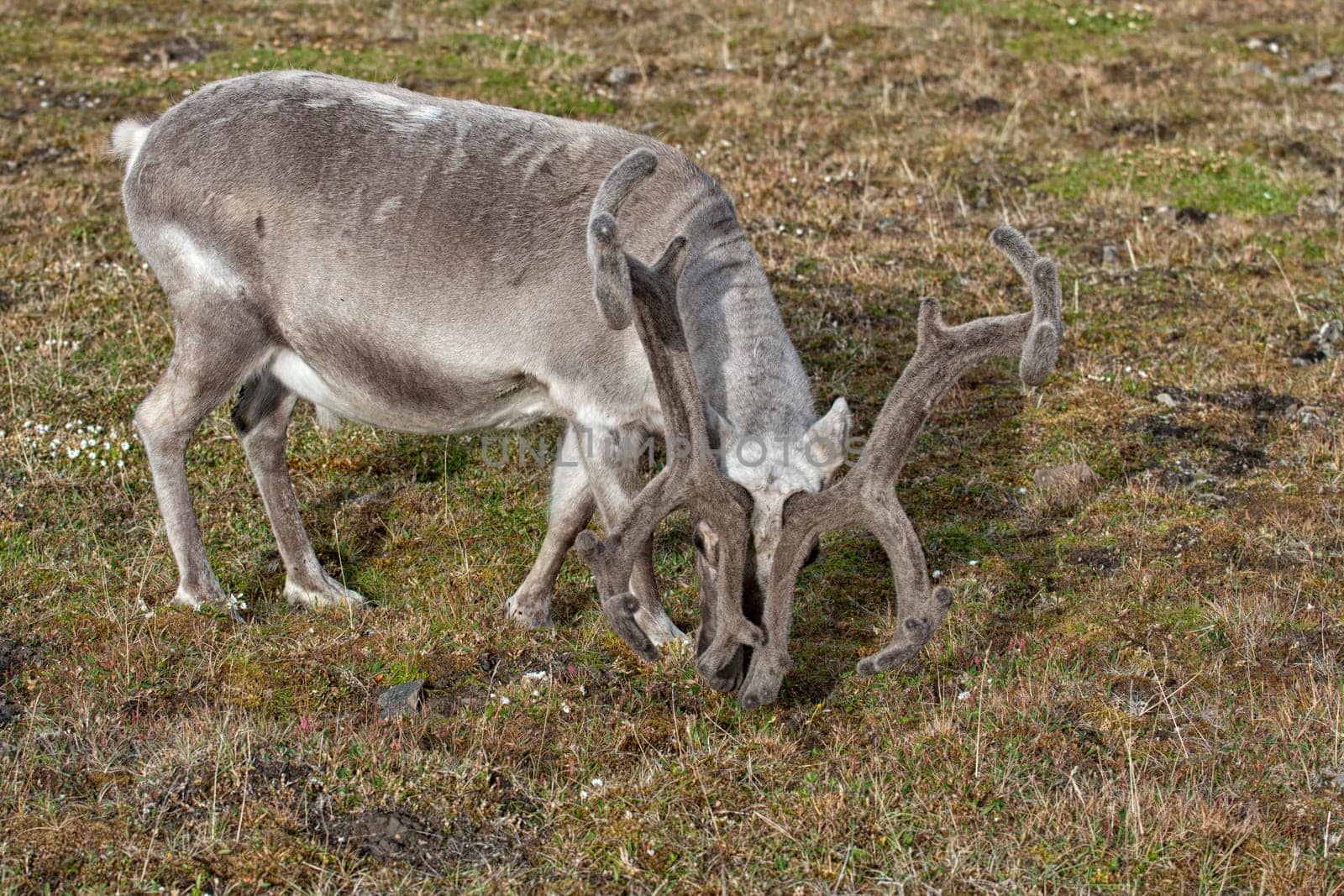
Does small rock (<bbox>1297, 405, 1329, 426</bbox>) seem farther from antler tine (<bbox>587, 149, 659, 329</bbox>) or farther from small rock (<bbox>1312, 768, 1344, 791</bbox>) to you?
antler tine (<bbox>587, 149, 659, 329</bbox>)

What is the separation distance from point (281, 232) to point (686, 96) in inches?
325

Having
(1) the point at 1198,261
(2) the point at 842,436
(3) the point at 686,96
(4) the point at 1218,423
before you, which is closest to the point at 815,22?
(3) the point at 686,96

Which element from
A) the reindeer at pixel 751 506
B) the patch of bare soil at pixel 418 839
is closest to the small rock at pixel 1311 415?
the reindeer at pixel 751 506

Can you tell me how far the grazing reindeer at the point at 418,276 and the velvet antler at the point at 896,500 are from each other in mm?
681

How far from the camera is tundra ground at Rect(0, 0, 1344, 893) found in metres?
4.77

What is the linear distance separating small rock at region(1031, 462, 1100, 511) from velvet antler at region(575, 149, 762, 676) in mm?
2947

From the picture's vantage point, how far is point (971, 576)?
691 cm

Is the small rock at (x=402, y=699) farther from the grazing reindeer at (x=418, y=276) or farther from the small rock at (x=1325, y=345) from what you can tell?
the small rock at (x=1325, y=345)

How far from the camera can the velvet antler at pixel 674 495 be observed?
5211 mm

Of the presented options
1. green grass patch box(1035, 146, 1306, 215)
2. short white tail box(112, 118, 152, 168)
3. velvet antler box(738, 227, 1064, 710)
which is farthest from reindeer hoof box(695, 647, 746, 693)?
green grass patch box(1035, 146, 1306, 215)

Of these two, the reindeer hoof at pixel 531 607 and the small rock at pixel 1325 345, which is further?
the small rock at pixel 1325 345

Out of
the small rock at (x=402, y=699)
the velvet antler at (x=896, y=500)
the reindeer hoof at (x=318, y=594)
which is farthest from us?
the reindeer hoof at (x=318, y=594)

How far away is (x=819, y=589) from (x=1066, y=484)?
178cm

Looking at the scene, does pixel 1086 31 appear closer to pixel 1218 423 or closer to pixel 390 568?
pixel 1218 423
